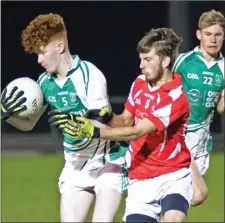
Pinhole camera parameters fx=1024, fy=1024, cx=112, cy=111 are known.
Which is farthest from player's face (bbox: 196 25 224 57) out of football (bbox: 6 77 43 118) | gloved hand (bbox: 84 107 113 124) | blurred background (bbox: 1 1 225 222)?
blurred background (bbox: 1 1 225 222)

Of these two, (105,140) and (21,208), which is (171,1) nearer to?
(21,208)

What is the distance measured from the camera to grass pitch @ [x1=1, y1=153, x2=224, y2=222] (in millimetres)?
11945

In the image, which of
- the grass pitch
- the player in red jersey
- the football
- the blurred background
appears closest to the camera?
the player in red jersey

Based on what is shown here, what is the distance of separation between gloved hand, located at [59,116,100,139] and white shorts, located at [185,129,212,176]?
251 cm

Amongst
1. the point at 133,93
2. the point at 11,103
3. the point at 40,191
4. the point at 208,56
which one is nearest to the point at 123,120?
the point at 133,93

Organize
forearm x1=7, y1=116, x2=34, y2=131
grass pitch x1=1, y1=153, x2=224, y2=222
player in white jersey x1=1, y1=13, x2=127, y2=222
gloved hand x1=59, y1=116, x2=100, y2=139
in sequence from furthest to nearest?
grass pitch x1=1, y1=153, x2=224, y2=222, forearm x1=7, y1=116, x2=34, y2=131, player in white jersey x1=1, y1=13, x2=127, y2=222, gloved hand x1=59, y1=116, x2=100, y2=139

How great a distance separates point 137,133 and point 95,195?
79 cm

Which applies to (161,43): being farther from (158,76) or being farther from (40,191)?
(40,191)

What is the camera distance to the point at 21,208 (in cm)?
1250

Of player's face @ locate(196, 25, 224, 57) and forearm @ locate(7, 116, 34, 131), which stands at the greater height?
player's face @ locate(196, 25, 224, 57)

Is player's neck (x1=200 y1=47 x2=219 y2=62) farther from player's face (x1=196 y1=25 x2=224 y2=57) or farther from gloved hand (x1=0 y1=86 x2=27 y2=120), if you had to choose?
gloved hand (x1=0 y1=86 x2=27 y2=120)

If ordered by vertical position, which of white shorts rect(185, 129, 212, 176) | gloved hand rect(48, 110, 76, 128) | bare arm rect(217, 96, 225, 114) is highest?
gloved hand rect(48, 110, 76, 128)

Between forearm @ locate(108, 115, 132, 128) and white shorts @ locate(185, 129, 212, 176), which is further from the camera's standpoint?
white shorts @ locate(185, 129, 212, 176)

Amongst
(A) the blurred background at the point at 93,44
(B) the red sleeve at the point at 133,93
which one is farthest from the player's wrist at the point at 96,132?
(A) the blurred background at the point at 93,44
